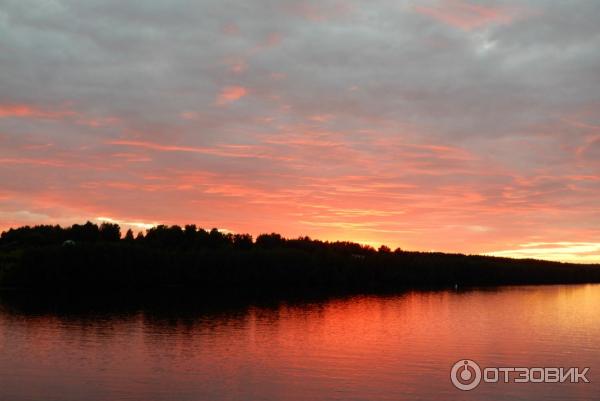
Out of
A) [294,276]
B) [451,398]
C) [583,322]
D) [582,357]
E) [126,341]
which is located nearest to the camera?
[451,398]

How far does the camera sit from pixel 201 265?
434 ft

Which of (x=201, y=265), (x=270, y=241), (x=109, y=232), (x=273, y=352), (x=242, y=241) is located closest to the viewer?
(x=273, y=352)

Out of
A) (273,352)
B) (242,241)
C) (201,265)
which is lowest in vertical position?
(273,352)

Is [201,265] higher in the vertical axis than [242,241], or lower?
lower

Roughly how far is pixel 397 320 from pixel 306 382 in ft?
115

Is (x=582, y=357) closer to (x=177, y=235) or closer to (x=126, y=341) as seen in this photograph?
(x=126, y=341)

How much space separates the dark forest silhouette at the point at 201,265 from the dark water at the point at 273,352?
121 feet

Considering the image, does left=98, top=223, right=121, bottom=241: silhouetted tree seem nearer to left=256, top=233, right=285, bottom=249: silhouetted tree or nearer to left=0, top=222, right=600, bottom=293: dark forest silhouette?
left=0, top=222, right=600, bottom=293: dark forest silhouette

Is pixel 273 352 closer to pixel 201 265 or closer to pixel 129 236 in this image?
pixel 201 265

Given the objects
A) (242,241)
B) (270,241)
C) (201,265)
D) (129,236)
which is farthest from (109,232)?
(270,241)

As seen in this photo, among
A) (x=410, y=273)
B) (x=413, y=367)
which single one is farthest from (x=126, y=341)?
(x=410, y=273)

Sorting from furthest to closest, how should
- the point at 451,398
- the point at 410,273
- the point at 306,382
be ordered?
1. the point at 410,273
2. the point at 306,382
3. the point at 451,398

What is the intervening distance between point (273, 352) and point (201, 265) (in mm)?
91250

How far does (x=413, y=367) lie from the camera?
37938 mm
